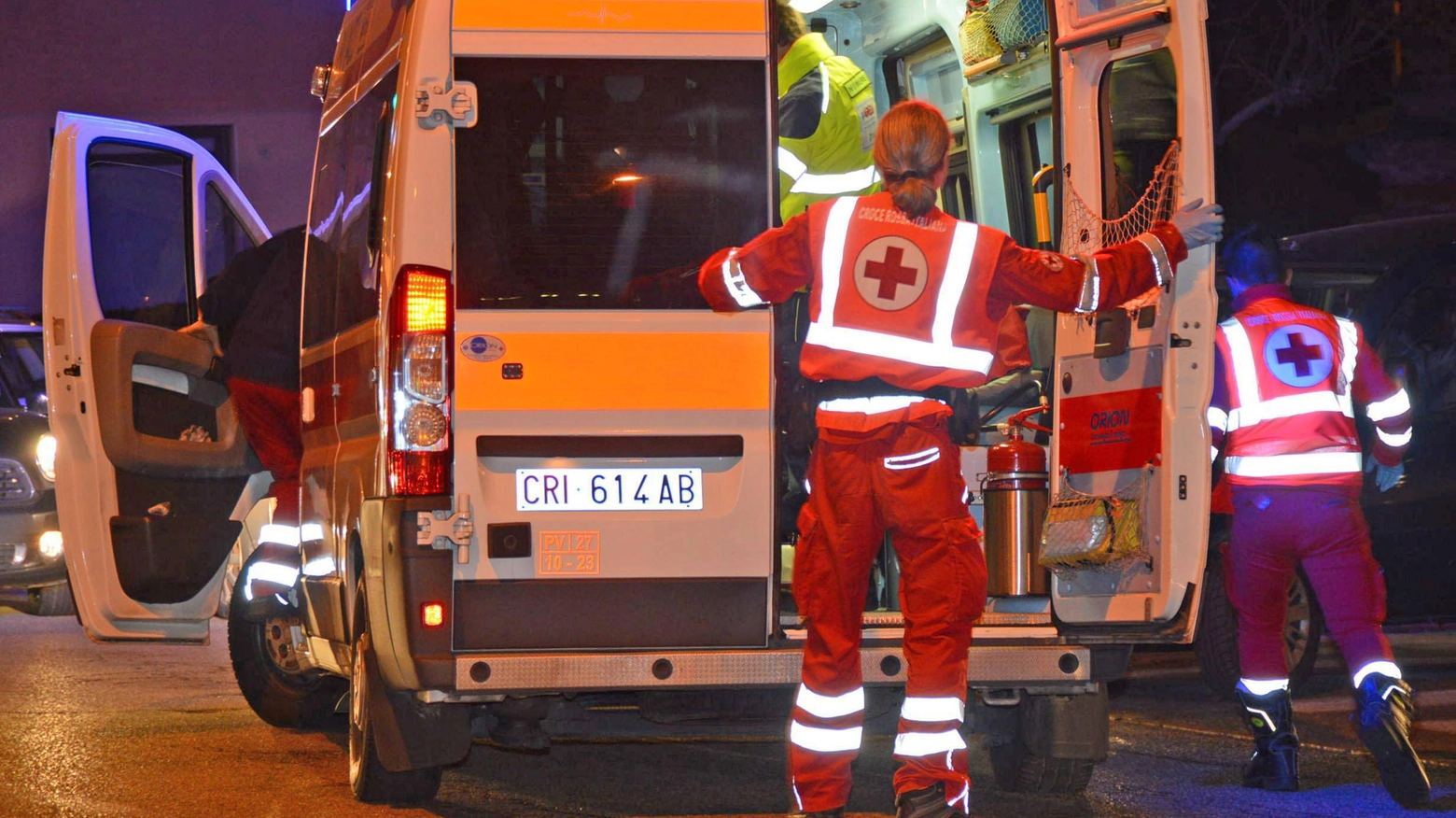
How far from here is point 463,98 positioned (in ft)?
15.7

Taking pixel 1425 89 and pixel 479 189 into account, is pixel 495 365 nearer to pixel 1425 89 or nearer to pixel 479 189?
pixel 479 189

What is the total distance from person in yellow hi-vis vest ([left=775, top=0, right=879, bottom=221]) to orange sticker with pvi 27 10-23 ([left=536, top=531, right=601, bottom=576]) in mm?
1725

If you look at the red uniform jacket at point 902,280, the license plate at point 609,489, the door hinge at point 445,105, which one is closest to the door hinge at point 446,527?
the license plate at point 609,489

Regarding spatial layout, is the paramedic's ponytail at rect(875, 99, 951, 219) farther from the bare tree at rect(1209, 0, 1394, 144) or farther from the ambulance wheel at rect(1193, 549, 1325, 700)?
the bare tree at rect(1209, 0, 1394, 144)

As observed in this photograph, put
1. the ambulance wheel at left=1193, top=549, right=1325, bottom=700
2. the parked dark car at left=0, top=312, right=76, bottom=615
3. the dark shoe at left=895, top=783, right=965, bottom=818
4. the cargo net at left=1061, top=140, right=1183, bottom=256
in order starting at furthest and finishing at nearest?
the parked dark car at left=0, top=312, right=76, bottom=615 → the ambulance wheel at left=1193, top=549, right=1325, bottom=700 → the cargo net at left=1061, top=140, right=1183, bottom=256 → the dark shoe at left=895, top=783, right=965, bottom=818

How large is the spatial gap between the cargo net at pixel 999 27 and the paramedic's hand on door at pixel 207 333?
3.26m

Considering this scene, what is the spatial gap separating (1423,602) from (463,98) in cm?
554

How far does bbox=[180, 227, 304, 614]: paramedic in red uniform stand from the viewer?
7023 mm

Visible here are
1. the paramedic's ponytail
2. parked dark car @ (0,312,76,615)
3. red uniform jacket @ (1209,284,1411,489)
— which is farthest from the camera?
parked dark car @ (0,312,76,615)

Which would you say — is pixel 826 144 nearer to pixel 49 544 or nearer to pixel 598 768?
pixel 598 768

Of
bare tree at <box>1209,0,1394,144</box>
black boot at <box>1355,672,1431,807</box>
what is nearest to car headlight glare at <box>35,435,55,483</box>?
black boot at <box>1355,672,1431,807</box>

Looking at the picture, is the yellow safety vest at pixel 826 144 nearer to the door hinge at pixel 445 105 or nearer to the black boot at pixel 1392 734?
the door hinge at pixel 445 105

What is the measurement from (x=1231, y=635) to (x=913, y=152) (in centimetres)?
394

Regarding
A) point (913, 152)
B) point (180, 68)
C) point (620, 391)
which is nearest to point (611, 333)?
point (620, 391)
